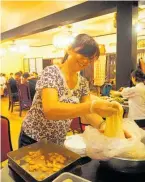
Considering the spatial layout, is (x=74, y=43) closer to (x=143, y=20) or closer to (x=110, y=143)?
(x=110, y=143)

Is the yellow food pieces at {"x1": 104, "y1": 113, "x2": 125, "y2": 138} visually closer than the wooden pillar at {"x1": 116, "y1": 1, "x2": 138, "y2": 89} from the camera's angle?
Yes

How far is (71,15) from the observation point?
3.70 metres

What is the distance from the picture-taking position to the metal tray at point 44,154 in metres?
0.83

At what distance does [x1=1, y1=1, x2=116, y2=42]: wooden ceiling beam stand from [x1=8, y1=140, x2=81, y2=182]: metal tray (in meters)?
2.70

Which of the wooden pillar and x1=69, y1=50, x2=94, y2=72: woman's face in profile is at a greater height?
the wooden pillar

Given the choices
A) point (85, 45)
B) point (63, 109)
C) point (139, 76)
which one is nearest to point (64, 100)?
point (63, 109)

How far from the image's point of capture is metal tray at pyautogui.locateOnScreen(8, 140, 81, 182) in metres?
0.83

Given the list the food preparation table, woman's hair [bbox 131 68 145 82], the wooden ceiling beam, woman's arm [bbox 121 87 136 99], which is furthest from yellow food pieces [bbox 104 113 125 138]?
the wooden ceiling beam

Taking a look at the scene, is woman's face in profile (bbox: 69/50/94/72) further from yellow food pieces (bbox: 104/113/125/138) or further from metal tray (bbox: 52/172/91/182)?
metal tray (bbox: 52/172/91/182)

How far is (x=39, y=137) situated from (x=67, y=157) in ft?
1.04

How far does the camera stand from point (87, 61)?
1149mm

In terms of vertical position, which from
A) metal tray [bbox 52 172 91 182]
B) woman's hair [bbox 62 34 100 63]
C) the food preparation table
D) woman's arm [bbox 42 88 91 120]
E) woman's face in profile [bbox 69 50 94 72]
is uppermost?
woman's hair [bbox 62 34 100 63]

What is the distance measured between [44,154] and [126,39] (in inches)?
99.6

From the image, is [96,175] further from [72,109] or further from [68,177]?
[72,109]
